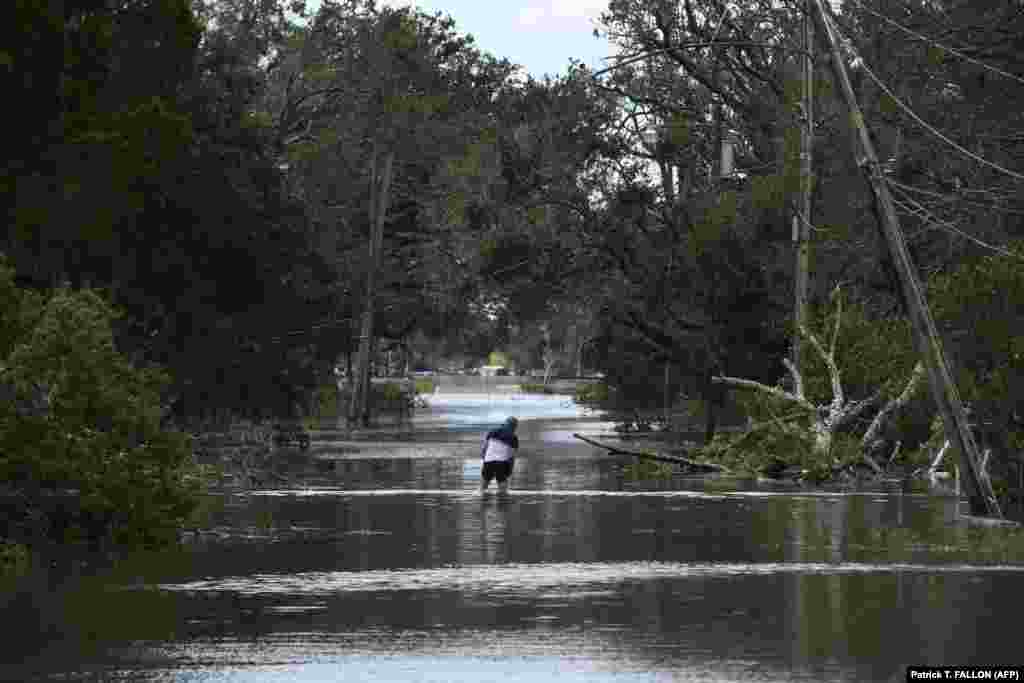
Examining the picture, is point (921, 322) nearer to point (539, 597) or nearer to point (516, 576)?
point (516, 576)

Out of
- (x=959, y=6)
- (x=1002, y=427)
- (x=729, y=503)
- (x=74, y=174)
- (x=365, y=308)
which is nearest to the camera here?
(x=1002, y=427)

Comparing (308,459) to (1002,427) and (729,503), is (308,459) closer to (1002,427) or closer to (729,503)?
(729,503)

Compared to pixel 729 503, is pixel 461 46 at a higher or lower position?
higher

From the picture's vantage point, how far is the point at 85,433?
877 inches

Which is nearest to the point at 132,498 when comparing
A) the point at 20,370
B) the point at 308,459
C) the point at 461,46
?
the point at 20,370

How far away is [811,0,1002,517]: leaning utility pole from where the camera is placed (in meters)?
24.6

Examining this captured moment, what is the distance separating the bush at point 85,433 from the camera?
21.5 metres

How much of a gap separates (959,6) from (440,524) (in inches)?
551

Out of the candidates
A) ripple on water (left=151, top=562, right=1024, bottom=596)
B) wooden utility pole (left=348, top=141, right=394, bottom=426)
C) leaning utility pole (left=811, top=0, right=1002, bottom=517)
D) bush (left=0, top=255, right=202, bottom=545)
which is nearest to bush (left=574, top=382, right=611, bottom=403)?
wooden utility pole (left=348, top=141, right=394, bottom=426)

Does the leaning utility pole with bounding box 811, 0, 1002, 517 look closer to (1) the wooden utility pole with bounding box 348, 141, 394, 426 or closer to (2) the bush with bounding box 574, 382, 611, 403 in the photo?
(1) the wooden utility pole with bounding box 348, 141, 394, 426

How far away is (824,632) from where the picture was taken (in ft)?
46.9

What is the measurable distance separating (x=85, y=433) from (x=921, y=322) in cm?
955

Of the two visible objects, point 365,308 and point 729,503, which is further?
point 365,308

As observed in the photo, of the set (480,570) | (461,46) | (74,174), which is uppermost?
(461,46)
